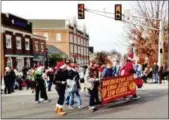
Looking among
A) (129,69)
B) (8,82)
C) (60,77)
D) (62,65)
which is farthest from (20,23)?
(60,77)

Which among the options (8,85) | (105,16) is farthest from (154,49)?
(8,85)

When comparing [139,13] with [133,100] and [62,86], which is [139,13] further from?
[62,86]

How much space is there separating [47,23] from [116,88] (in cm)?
8915

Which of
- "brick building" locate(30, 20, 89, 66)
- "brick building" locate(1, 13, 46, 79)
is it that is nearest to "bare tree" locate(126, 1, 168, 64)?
"brick building" locate(1, 13, 46, 79)

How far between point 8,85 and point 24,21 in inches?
1275

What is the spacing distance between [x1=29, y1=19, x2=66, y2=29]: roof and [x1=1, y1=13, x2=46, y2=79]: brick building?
43.6m

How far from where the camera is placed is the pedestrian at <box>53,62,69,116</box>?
12484mm

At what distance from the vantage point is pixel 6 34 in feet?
152

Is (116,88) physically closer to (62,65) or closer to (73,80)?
(73,80)

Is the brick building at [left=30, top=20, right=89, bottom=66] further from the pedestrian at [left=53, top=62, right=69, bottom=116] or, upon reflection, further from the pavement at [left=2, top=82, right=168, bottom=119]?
the pedestrian at [left=53, top=62, right=69, bottom=116]

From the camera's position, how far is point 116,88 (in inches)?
582

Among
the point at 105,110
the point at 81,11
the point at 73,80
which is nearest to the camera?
the point at 105,110

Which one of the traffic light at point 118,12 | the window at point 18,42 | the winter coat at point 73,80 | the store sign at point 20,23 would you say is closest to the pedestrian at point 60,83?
the winter coat at point 73,80

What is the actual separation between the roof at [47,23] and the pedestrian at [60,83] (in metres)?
86.7
